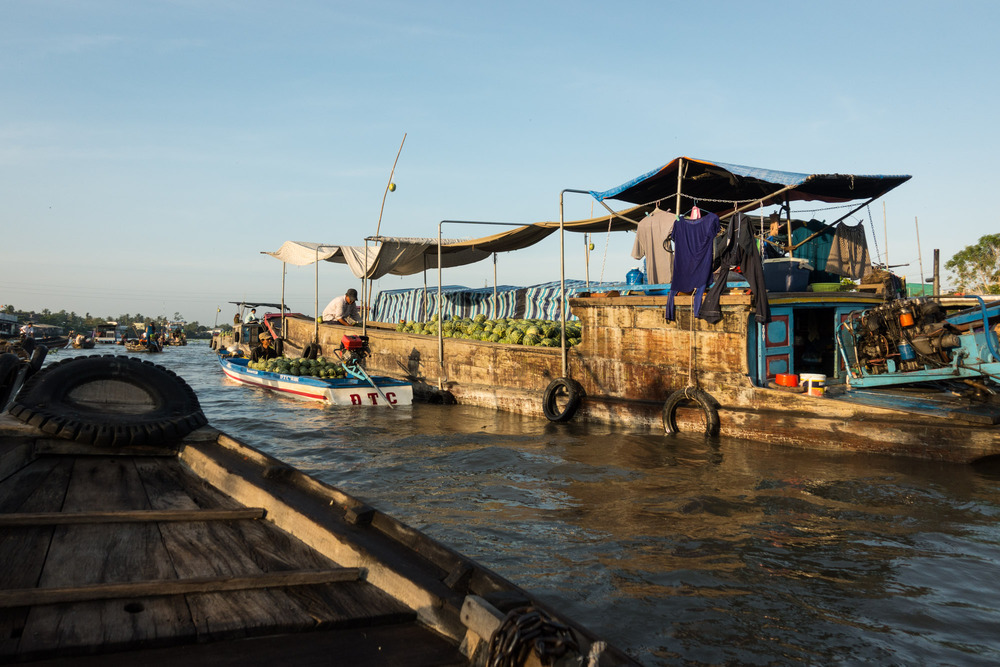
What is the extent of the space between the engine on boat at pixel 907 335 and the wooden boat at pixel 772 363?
0.05 ft

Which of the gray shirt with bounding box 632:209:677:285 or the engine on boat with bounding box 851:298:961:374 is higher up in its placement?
the gray shirt with bounding box 632:209:677:285

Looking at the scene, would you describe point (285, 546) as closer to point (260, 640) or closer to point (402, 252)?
point (260, 640)

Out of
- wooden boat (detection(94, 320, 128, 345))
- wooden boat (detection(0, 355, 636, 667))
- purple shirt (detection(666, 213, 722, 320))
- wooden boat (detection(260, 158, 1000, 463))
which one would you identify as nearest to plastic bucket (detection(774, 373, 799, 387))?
wooden boat (detection(260, 158, 1000, 463))

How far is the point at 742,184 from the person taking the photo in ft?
42.8

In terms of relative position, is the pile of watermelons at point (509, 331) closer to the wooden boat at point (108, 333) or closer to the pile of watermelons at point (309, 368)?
the pile of watermelons at point (309, 368)

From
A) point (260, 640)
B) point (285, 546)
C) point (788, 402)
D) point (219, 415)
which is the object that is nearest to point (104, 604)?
point (260, 640)

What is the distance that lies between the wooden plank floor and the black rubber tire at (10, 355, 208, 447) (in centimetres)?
79

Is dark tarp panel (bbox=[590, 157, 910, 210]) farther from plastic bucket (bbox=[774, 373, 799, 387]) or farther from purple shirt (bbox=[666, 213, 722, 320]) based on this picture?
plastic bucket (bbox=[774, 373, 799, 387])

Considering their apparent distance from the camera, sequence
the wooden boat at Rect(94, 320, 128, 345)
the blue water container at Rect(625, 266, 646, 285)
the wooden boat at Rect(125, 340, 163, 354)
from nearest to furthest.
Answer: the blue water container at Rect(625, 266, 646, 285) < the wooden boat at Rect(125, 340, 163, 354) < the wooden boat at Rect(94, 320, 128, 345)

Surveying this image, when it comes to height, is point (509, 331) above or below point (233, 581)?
above

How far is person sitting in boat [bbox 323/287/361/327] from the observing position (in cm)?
2145

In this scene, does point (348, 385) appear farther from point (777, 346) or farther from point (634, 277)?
point (777, 346)

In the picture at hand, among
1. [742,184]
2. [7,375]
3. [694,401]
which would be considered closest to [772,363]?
[694,401]

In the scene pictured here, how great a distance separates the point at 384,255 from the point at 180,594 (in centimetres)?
1537
